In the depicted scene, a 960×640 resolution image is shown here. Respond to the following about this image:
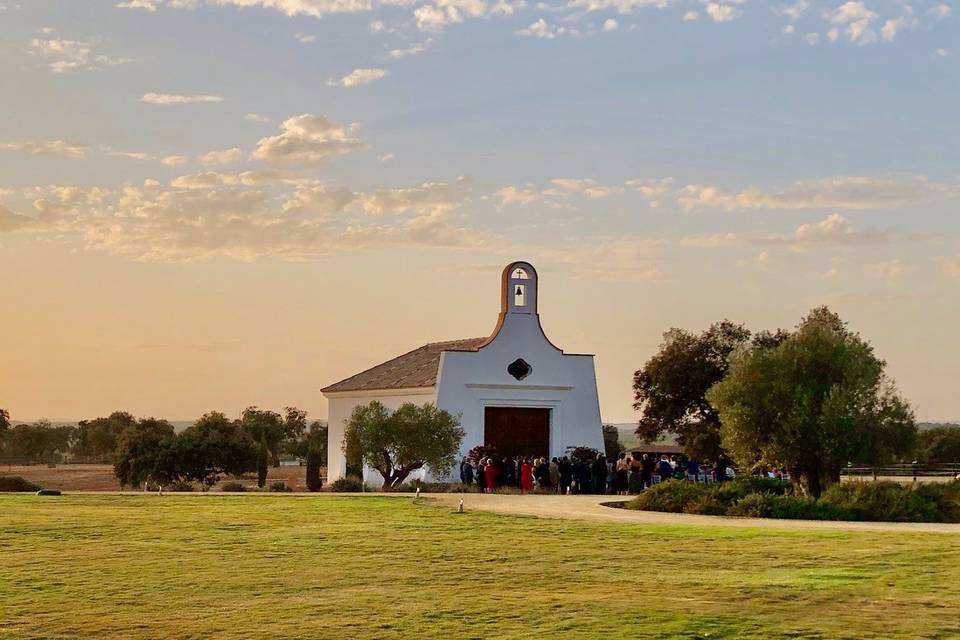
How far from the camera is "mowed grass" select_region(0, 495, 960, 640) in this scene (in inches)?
497

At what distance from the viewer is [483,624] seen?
12.7 meters

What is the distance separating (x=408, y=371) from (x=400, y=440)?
9.24 metres

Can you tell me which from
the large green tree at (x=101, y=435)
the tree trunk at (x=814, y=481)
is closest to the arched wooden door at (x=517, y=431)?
the tree trunk at (x=814, y=481)

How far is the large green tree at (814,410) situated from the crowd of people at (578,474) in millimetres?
8100

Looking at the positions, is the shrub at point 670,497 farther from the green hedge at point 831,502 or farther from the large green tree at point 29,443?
the large green tree at point 29,443

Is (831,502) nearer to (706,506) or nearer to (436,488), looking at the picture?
(706,506)

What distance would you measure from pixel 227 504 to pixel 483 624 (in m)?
18.9

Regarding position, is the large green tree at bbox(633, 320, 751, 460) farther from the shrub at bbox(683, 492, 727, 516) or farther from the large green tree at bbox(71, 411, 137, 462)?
the large green tree at bbox(71, 411, 137, 462)

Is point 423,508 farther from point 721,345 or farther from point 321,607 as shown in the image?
point 721,345

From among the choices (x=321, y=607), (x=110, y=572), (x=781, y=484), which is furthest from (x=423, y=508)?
(x=321, y=607)

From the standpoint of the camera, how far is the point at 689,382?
56.7m

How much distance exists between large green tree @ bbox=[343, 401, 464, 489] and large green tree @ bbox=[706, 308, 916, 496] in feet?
44.1

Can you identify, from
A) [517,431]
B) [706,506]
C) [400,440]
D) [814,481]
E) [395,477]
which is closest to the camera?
[706,506]

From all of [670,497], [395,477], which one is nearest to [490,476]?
[395,477]
